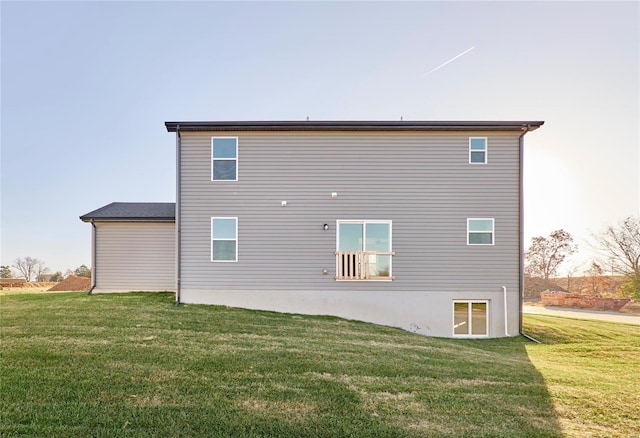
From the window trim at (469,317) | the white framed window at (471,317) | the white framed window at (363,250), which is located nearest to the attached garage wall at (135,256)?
the white framed window at (363,250)

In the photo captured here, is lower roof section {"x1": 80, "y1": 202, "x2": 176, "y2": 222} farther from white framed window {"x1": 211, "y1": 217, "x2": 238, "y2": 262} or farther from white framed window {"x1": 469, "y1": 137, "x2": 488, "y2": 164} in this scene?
white framed window {"x1": 469, "y1": 137, "x2": 488, "y2": 164}

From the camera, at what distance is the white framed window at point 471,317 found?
10.4 meters

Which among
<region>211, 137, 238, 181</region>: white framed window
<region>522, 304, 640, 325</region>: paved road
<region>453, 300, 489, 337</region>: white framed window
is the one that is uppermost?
<region>211, 137, 238, 181</region>: white framed window

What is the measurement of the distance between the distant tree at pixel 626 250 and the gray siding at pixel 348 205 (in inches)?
637

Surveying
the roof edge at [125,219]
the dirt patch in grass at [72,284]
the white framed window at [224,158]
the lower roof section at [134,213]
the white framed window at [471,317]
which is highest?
the white framed window at [224,158]

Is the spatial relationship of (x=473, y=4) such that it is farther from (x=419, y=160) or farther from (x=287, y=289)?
(x=287, y=289)

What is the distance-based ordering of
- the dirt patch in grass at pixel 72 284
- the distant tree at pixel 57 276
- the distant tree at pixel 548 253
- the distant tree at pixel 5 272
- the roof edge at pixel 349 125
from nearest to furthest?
the roof edge at pixel 349 125
the dirt patch in grass at pixel 72 284
the distant tree at pixel 5 272
the distant tree at pixel 57 276
the distant tree at pixel 548 253

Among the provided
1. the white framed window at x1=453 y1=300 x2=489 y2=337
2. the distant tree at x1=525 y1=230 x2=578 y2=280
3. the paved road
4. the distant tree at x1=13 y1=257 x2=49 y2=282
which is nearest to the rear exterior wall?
the white framed window at x1=453 y1=300 x2=489 y2=337

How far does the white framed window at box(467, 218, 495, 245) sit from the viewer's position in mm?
10406

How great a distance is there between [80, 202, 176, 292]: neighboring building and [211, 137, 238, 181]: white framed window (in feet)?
9.54

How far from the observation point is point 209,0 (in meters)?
11.2

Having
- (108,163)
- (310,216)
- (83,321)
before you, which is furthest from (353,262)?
(108,163)

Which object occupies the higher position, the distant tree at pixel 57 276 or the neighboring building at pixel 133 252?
the neighboring building at pixel 133 252

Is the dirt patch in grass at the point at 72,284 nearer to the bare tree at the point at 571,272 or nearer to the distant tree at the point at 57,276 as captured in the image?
the distant tree at the point at 57,276
